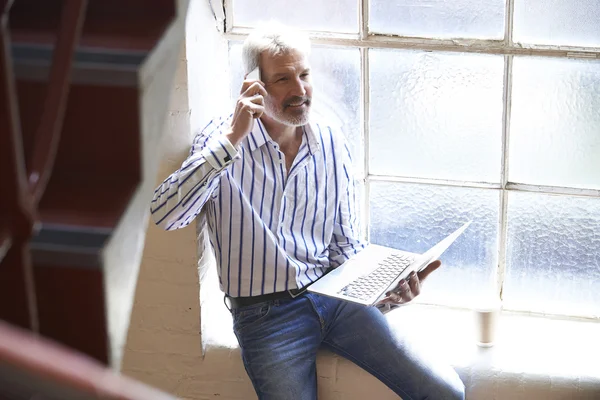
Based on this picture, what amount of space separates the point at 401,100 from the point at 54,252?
6.27 ft

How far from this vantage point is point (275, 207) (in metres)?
2.61

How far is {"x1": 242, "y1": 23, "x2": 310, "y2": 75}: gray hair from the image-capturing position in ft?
8.45

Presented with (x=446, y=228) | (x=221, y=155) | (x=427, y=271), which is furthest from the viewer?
(x=446, y=228)

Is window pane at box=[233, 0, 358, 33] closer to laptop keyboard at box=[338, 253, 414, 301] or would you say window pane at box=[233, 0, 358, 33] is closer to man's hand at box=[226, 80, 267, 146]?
man's hand at box=[226, 80, 267, 146]

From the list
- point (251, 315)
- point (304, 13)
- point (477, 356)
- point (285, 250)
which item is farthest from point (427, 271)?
point (304, 13)

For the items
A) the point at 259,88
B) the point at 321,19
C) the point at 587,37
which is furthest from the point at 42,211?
the point at 587,37

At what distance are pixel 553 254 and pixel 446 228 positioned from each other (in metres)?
0.35

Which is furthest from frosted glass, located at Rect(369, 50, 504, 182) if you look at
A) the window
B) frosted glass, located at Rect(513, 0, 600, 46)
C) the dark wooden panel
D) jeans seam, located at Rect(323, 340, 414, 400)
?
the dark wooden panel

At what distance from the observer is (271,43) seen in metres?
2.58

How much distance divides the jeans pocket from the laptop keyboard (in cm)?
25

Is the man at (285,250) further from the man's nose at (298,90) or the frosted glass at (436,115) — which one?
the frosted glass at (436,115)

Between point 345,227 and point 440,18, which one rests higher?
point 440,18

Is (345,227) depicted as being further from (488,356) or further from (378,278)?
(488,356)

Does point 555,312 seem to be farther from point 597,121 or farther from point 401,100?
point 401,100
